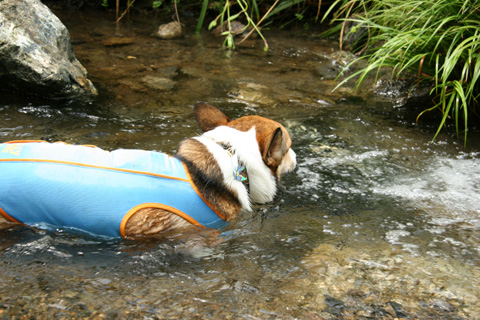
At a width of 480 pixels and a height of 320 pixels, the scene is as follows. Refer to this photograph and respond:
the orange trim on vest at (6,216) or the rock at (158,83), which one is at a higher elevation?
the rock at (158,83)

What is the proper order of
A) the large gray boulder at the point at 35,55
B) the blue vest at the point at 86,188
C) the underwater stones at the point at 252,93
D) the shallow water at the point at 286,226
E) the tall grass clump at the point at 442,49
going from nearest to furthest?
1. the shallow water at the point at 286,226
2. the blue vest at the point at 86,188
3. the tall grass clump at the point at 442,49
4. the large gray boulder at the point at 35,55
5. the underwater stones at the point at 252,93

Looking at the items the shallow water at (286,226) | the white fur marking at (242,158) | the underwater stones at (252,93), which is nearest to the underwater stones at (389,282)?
the shallow water at (286,226)

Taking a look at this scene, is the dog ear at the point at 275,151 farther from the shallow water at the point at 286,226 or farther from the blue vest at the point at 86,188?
the blue vest at the point at 86,188

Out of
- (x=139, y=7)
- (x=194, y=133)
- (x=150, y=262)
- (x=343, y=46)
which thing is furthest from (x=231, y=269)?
(x=139, y=7)

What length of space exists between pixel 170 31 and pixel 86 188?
544 cm

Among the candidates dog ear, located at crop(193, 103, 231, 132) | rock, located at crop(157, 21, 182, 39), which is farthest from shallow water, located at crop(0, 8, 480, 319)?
rock, located at crop(157, 21, 182, 39)

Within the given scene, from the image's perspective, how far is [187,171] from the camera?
3012mm

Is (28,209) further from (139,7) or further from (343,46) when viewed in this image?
(139,7)

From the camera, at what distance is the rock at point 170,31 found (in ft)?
24.7

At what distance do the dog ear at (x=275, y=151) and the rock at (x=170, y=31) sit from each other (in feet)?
16.4

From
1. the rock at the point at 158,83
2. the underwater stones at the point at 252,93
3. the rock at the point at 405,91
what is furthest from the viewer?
the rock at the point at 158,83

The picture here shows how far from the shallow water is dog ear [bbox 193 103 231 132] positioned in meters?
0.74

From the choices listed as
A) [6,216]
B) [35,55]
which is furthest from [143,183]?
[35,55]

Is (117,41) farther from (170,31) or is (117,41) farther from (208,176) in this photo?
(208,176)
